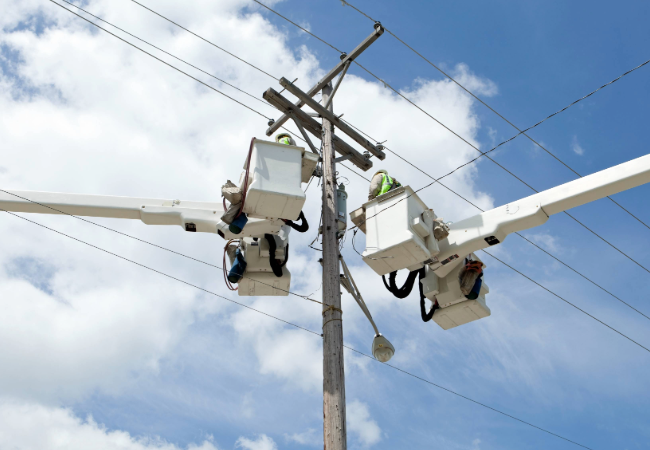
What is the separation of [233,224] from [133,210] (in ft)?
3.89

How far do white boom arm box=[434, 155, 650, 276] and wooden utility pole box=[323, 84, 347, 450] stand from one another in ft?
4.04

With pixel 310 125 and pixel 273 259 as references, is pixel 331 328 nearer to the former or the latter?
pixel 273 259

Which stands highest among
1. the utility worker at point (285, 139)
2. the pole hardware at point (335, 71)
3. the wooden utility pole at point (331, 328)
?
the pole hardware at point (335, 71)

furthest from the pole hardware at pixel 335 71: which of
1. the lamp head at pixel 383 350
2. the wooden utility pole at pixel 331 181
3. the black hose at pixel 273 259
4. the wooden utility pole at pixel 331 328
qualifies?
the lamp head at pixel 383 350

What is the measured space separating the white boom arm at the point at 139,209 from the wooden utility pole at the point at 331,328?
2.20 feet

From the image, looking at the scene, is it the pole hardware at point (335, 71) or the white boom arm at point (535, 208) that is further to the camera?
the pole hardware at point (335, 71)

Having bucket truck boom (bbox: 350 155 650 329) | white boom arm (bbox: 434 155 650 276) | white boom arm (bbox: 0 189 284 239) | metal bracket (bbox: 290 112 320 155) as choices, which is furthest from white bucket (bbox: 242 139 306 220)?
white boom arm (bbox: 434 155 650 276)

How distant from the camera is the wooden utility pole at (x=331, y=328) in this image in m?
5.98

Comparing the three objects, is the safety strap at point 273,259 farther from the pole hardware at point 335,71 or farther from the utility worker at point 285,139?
the pole hardware at point 335,71

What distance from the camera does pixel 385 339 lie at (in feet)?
24.1

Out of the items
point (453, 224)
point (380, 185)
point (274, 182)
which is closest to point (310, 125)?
point (380, 185)

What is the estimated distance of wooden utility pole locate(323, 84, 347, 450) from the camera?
5977 mm

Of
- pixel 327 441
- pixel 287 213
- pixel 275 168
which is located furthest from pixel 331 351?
pixel 275 168

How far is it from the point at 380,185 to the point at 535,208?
176 centimetres
